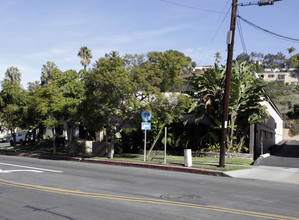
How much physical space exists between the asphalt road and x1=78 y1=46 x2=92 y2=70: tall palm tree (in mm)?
48719

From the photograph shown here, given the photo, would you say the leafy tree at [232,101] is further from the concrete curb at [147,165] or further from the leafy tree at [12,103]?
the leafy tree at [12,103]

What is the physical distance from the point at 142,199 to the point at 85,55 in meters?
54.4

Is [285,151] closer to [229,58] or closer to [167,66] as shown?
[167,66]

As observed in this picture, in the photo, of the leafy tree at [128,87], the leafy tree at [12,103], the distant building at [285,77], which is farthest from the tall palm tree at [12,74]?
the distant building at [285,77]

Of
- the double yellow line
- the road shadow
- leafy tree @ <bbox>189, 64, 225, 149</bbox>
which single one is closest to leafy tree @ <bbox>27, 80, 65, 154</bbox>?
leafy tree @ <bbox>189, 64, 225, 149</bbox>

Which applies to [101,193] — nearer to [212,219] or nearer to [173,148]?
[212,219]

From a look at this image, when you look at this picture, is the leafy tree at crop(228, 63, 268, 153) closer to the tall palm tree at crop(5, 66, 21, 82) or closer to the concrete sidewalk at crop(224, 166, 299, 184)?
the concrete sidewalk at crop(224, 166, 299, 184)

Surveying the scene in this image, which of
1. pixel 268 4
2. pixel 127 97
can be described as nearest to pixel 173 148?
pixel 127 97

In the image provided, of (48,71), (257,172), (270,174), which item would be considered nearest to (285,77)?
(48,71)

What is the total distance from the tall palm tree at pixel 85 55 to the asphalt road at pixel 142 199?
48.7m

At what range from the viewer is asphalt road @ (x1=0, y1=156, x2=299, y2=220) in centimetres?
721

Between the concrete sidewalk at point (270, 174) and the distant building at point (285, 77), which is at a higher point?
the distant building at point (285, 77)

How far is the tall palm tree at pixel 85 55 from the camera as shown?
59844mm

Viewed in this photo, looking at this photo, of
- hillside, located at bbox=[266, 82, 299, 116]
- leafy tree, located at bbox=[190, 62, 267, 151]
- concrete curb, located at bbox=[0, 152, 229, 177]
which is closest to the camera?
concrete curb, located at bbox=[0, 152, 229, 177]
